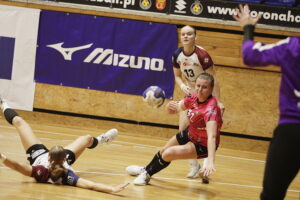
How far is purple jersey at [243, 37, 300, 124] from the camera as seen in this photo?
3.89m

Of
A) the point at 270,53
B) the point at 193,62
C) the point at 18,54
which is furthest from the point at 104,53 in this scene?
the point at 270,53

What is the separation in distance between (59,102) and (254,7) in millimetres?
4717

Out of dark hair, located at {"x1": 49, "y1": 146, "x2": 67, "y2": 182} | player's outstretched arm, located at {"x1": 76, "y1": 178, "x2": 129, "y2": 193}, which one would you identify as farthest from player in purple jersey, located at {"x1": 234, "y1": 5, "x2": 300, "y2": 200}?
dark hair, located at {"x1": 49, "y1": 146, "x2": 67, "y2": 182}

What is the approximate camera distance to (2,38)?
37.8 ft

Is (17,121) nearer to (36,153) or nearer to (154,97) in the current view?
(36,153)

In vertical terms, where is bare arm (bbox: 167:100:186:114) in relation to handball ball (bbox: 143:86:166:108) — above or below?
below

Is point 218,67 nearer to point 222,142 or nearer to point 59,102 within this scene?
point 222,142

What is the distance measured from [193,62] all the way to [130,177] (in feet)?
7.01

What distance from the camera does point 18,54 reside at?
37.8ft

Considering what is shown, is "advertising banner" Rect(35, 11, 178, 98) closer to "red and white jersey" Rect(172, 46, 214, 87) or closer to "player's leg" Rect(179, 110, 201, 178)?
"red and white jersey" Rect(172, 46, 214, 87)

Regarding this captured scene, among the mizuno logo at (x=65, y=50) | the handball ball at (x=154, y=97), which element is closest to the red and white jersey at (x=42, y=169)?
the handball ball at (x=154, y=97)

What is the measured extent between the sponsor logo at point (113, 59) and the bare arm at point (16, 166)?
5.60 metres

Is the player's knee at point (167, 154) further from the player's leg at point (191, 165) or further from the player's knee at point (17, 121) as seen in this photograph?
the player's knee at point (17, 121)

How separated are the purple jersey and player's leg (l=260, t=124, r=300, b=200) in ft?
0.36
